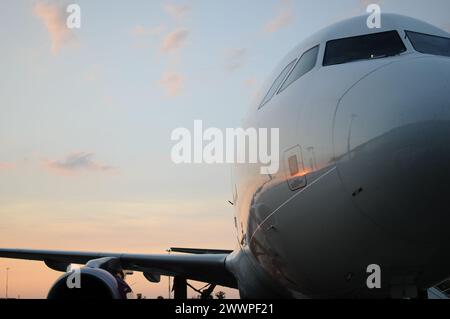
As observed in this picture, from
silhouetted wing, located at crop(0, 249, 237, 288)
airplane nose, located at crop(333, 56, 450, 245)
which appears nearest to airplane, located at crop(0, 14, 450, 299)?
airplane nose, located at crop(333, 56, 450, 245)

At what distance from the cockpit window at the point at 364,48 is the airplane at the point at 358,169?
0.02m

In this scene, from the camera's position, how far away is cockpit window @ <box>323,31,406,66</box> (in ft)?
20.5

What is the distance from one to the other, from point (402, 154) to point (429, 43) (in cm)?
274

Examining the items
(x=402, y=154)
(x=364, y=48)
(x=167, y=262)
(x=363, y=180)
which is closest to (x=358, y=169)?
(x=363, y=180)

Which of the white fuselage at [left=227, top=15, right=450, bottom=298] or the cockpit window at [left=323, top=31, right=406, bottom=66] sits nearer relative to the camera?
the white fuselage at [left=227, top=15, right=450, bottom=298]

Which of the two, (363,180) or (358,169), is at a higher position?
(358,169)

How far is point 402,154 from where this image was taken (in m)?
4.38

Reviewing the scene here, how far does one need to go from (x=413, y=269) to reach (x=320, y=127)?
162 cm

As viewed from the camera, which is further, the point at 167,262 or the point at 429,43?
the point at 167,262

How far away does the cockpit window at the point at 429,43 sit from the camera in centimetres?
624

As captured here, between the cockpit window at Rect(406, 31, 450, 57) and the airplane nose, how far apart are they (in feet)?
4.38

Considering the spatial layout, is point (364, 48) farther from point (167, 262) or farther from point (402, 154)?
point (167, 262)

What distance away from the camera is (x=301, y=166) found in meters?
5.39

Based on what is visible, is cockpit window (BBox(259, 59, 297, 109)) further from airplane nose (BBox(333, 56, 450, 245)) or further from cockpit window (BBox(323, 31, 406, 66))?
airplane nose (BBox(333, 56, 450, 245))
